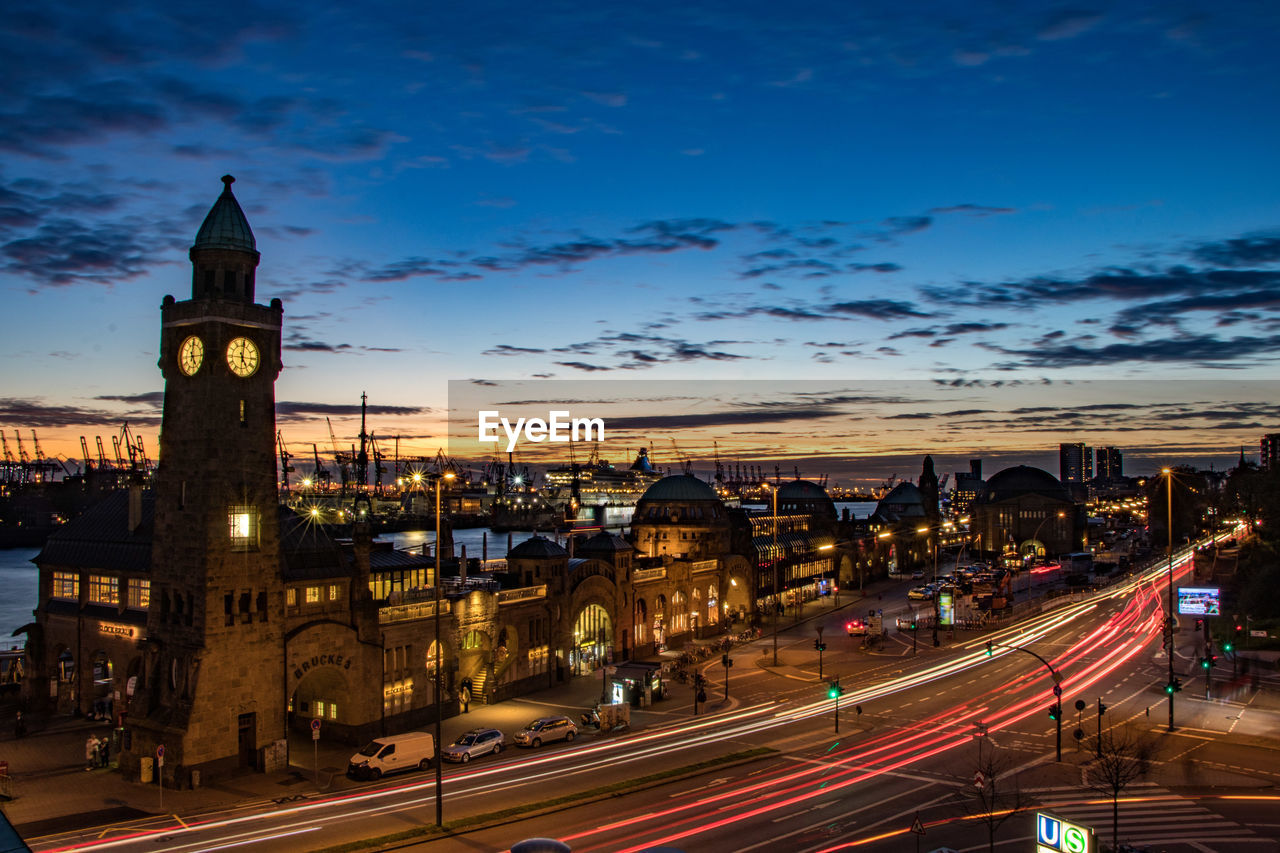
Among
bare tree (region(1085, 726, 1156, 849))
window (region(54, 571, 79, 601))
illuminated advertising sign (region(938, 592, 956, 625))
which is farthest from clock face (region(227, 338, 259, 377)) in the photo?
illuminated advertising sign (region(938, 592, 956, 625))

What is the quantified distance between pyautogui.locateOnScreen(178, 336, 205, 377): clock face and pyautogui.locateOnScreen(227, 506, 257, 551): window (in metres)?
7.54

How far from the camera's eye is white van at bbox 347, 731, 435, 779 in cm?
4728

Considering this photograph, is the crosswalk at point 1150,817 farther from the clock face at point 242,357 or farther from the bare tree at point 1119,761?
the clock face at point 242,357

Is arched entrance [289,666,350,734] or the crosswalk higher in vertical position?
arched entrance [289,666,350,734]

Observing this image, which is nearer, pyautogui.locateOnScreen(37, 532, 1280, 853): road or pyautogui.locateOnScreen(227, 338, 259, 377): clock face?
pyautogui.locateOnScreen(37, 532, 1280, 853): road

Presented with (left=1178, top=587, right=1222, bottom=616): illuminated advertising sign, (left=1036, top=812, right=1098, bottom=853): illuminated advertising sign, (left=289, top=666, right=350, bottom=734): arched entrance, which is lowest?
(left=289, top=666, right=350, bottom=734): arched entrance

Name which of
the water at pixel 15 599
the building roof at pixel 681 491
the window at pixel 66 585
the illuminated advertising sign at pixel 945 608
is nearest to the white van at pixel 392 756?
the window at pixel 66 585

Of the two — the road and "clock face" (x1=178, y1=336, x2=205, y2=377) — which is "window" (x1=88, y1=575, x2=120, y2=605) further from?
the road

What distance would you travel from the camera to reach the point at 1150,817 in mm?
39781

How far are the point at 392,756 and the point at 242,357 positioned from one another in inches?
872

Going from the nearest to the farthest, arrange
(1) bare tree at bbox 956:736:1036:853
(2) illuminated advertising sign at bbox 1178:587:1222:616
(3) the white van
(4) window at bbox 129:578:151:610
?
(1) bare tree at bbox 956:736:1036:853
(3) the white van
(4) window at bbox 129:578:151:610
(2) illuminated advertising sign at bbox 1178:587:1222:616

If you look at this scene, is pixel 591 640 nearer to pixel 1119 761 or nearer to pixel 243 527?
pixel 243 527

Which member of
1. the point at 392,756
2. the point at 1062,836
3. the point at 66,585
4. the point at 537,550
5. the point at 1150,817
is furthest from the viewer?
the point at 537,550

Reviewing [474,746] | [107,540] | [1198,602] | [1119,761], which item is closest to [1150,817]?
[1119,761]
